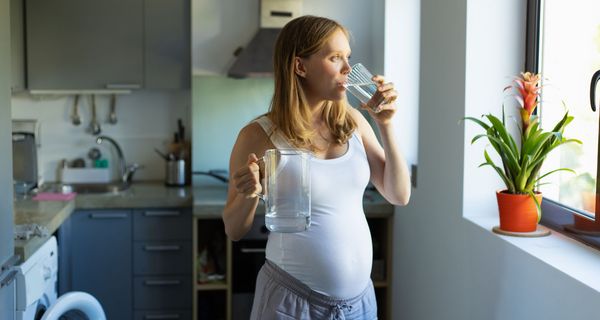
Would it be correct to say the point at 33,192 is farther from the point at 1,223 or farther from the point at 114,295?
the point at 1,223

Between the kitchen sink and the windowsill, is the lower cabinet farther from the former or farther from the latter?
the windowsill

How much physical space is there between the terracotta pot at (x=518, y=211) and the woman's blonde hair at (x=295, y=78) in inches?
23.1

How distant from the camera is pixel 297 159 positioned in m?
1.61

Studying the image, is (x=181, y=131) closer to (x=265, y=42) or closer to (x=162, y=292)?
(x=265, y=42)

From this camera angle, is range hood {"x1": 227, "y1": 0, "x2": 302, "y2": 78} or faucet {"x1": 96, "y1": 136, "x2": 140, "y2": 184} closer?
range hood {"x1": 227, "y1": 0, "x2": 302, "y2": 78}

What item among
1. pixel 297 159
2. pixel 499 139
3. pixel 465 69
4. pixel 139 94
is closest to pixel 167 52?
pixel 139 94

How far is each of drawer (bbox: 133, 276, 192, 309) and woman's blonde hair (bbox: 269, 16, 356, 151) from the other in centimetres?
199

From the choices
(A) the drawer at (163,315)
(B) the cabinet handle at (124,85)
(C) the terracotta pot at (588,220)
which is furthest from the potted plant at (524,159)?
(B) the cabinet handle at (124,85)

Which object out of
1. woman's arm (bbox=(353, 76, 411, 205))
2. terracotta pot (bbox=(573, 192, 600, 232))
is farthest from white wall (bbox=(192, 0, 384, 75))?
woman's arm (bbox=(353, 76, 411, 205))

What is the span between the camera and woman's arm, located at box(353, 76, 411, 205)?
171 centimetres

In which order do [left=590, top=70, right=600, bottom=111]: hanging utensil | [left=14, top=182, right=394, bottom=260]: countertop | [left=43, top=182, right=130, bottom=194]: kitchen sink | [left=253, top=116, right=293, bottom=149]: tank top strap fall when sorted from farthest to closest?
[left=43, top=182, right=130, bottom=194]: kitchen sink
[left=14, top=182, right=394, bottom=260]: countertop
[left=590, top=70, right=600, bottom=111]: hanging utensil
[left=253, top=116, right=293, bottom=149]: tank top strap

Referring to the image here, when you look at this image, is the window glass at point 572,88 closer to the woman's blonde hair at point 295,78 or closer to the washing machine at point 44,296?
the woman's blonde hair at point 295,78

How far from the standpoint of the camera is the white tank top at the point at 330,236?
1796mm

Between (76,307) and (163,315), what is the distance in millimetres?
1045
